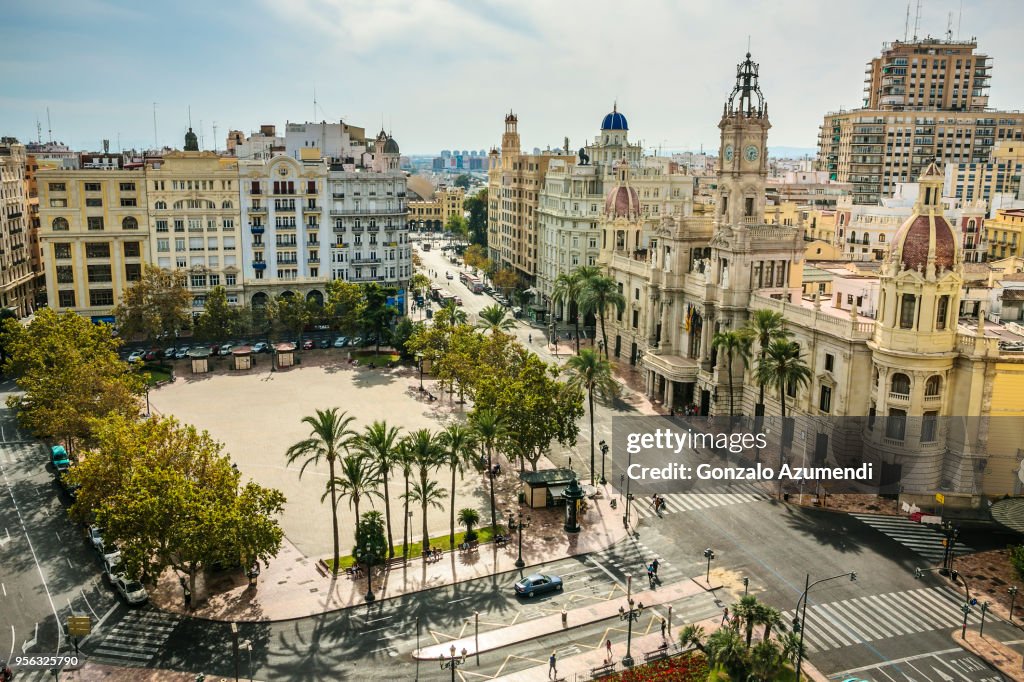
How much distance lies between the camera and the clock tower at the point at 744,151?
94938mm

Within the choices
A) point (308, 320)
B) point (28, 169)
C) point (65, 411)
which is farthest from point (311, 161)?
point (65, 411)

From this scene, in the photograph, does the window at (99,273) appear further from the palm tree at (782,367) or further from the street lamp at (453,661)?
the street lamp at (453,661)

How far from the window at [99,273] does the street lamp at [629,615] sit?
10420 cm

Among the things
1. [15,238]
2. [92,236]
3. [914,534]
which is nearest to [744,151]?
[914,534]

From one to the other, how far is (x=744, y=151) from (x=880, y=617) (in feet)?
177

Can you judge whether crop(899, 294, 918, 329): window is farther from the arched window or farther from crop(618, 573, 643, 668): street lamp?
crop(618, 573, 643, 668): street lamp

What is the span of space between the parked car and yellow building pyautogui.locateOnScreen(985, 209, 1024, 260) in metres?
139

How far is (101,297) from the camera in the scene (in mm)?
134125

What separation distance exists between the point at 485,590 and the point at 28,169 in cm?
14912

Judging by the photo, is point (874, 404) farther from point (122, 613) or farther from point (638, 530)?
point (122, 613)

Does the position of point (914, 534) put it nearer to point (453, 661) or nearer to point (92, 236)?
point (453, 661)

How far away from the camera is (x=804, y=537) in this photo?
69562 millimetres

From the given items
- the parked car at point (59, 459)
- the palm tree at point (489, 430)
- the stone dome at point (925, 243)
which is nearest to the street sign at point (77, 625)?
the palm tree at point (489, 430)

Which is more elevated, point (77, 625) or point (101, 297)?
point (101, 297)
